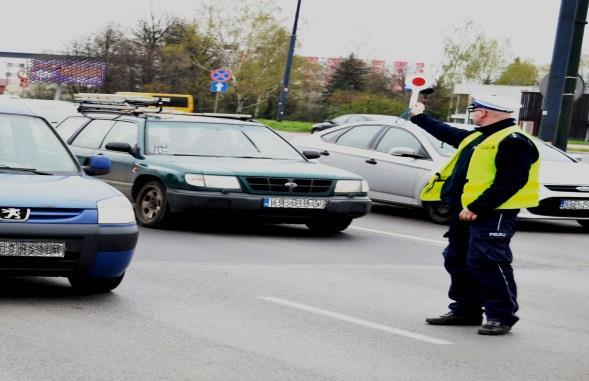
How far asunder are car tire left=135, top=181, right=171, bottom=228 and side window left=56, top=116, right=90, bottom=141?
2540mm

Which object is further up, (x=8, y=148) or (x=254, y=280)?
(x=8, y=148)

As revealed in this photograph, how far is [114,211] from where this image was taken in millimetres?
8523

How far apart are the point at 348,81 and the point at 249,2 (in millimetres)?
14011

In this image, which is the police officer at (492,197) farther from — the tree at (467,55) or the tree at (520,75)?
the tree at (520,75)

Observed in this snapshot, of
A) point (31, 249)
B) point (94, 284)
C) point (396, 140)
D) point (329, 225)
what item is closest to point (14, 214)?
point (31, 249)

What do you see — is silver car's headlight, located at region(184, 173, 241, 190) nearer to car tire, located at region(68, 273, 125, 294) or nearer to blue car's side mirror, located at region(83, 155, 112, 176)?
blue car's side mirror, located at region(83, 155, 112, 176)

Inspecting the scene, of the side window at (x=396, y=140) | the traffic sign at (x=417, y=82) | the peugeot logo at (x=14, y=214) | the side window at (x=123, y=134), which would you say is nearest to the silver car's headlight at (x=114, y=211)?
the peugeot logo at (x=14, y=214)

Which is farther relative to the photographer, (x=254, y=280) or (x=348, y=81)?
(x=348, y=81)

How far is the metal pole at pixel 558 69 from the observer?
20.8 metres

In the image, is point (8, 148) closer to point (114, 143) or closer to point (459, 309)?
point (459, 309)

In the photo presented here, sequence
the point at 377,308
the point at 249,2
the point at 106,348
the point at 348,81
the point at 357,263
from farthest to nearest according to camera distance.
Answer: the point at 348,81 < the point at 249,2 < the point at 357,263 < the point at 377,308 < the point at 106,348

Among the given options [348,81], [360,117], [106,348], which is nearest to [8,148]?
[106,348]

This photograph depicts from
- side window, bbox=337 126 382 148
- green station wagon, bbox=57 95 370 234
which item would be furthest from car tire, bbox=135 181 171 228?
side window, bbox=337 126 382 148

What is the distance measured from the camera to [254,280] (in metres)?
10.2
